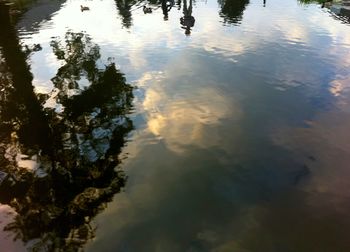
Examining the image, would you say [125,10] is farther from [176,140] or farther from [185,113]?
[176,140]

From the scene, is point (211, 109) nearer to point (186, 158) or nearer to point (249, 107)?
point (249, 107)

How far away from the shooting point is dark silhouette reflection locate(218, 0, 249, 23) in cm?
3294

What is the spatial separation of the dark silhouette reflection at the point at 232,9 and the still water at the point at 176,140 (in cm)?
493

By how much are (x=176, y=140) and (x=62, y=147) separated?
15.9ft

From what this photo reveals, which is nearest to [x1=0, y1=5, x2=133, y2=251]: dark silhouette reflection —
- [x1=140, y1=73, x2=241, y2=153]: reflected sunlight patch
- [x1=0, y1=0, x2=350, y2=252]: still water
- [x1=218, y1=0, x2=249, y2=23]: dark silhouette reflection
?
[x1=0, y1=0, x2=350, y2=252]: still water

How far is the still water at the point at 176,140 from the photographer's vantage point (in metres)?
11.0

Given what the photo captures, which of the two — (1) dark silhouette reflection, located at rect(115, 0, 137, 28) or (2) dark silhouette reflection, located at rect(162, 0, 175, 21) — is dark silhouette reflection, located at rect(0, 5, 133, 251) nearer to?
(1) dark silhouette reflection, located at rect(115, 0, 137, 28)

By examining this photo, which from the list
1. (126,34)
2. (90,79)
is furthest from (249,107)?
(126,34)

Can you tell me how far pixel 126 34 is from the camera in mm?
28688

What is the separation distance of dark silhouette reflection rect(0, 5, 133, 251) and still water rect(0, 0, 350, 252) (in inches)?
2.4

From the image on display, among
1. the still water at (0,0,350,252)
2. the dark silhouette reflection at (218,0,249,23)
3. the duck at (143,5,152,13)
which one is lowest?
the still water at (0,0,350,252)

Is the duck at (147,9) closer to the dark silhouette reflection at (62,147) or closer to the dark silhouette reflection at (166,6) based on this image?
the dark silhouette reflection at (166,6)

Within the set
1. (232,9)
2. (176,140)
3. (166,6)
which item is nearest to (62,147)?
(176,140)

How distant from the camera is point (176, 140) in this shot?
50.5 ft
